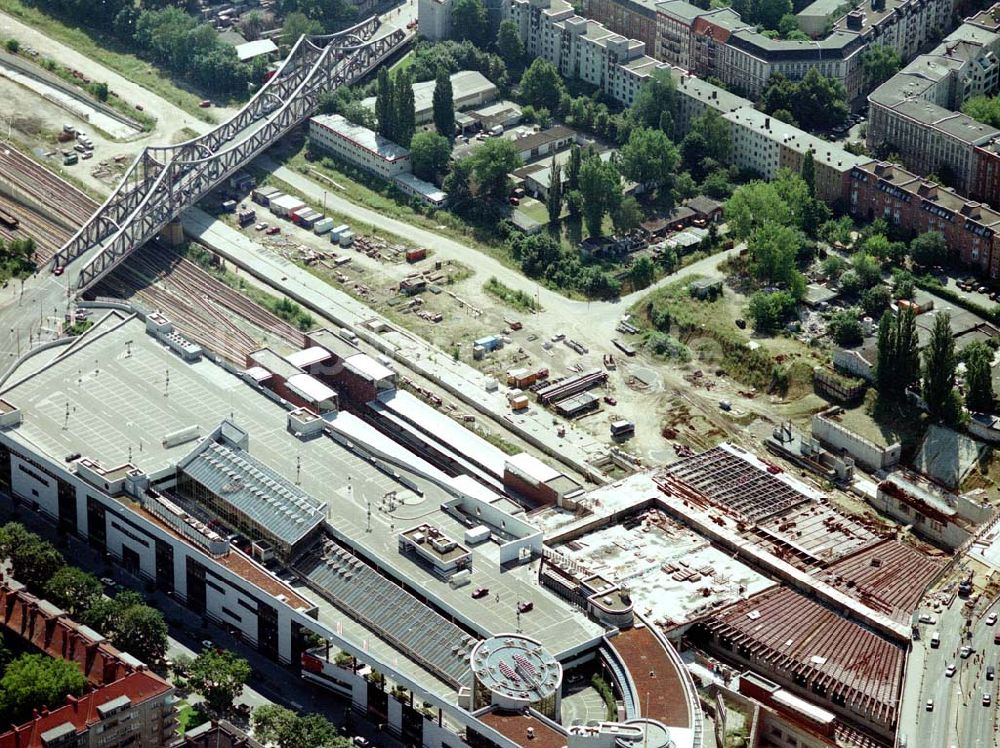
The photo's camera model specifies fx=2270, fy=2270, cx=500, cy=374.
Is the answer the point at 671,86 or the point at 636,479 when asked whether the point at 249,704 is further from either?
the point at 671,86

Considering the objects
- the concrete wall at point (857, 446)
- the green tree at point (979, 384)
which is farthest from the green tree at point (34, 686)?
the green tree at point (979, 384)

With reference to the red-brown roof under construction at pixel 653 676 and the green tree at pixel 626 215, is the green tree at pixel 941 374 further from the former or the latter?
the red-brown roof under construction at pixel 653 676

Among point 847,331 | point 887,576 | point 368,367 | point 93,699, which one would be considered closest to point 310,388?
point 368,367

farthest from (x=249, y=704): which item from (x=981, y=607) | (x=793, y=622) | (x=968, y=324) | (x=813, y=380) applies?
(x=968, y=324)

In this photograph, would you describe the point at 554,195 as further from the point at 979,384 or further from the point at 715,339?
the point at 979,384

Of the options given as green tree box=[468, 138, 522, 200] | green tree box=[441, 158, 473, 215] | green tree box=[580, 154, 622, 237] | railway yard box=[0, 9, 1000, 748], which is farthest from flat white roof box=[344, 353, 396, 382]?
green tree box=[468, 138, 522, 200]

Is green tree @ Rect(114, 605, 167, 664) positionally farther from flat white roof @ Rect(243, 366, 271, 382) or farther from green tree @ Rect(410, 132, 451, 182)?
green tree @ Rect(410, 132, 451, 182)
